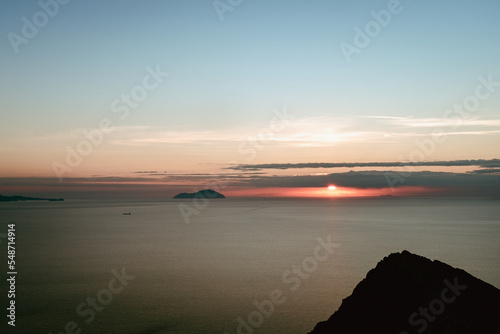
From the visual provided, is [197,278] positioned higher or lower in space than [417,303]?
lower

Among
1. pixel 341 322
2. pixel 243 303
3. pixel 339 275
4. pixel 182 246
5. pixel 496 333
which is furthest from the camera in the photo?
pixel 182 246

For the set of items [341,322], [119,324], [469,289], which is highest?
[469,289]

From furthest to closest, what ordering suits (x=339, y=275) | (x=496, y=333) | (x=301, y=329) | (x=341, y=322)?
(x=339, y=275) → (x=301, y=329) → (x=341, y=322) → (x=496, y=333)

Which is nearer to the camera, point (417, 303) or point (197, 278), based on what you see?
point (417, 303)

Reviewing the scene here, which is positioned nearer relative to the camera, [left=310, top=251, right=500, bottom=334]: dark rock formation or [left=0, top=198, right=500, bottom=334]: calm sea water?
[left=310, top=251, right=500, bottom=334]: dark rock formation

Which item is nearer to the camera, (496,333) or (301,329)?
(496,333)

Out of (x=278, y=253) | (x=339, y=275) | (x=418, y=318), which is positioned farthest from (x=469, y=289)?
(x=278, y=253)

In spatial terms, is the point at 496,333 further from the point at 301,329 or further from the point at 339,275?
the point at 339,275

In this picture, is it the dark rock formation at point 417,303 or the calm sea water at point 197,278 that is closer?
the dark rock formation at point 417,303
